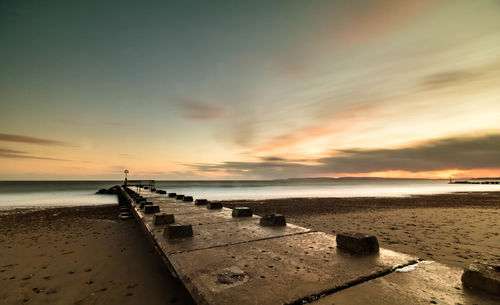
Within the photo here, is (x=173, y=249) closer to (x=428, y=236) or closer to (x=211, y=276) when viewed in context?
(x=211, y=276)

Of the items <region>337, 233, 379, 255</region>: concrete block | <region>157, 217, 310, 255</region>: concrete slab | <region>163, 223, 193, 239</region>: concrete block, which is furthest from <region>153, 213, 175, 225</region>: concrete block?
<region>337, 233, 379, 255</region>: concrete block

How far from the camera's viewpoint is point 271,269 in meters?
2.48

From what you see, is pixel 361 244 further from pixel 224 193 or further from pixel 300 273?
pixel 224 193

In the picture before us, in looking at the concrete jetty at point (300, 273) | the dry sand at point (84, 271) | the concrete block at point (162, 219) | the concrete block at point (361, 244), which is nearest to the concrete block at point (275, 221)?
the concrete jetty at point (300, 273)

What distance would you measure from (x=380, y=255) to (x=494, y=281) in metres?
1.10

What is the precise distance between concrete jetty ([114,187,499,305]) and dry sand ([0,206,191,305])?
1072 mm

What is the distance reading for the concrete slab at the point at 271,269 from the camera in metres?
1.95

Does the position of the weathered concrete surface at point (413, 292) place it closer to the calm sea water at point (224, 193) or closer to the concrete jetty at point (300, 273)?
the concrete jetty at point (300, 273)

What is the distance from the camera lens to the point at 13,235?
339 inches

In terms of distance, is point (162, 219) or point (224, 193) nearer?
point (162, 219)

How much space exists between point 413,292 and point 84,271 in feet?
19.5

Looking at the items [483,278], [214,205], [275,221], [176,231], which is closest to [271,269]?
[483,278]

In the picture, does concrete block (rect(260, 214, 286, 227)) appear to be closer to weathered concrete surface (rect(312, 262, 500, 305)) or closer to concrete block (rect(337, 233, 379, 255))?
concrete block (rect(337, 233, 379, 255))

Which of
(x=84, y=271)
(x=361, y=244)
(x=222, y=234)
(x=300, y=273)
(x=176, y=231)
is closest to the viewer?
(x=300, y=273)
